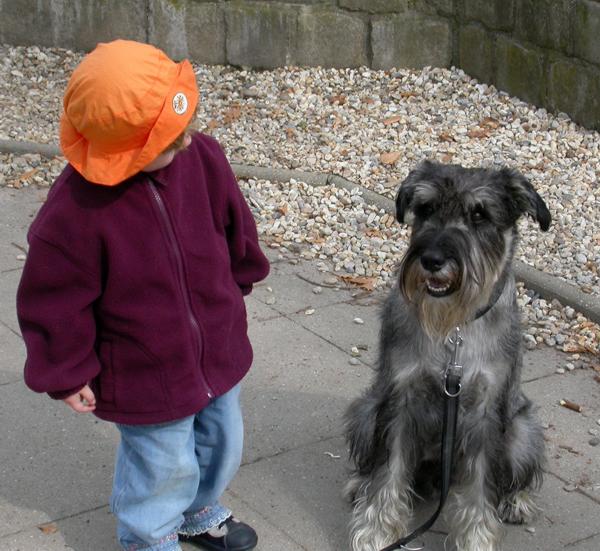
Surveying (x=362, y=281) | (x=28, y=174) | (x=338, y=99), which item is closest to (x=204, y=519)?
(x=362, y=281)

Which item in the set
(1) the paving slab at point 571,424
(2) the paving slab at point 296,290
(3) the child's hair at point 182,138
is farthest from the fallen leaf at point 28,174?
(3) the child's hair at point 182,138

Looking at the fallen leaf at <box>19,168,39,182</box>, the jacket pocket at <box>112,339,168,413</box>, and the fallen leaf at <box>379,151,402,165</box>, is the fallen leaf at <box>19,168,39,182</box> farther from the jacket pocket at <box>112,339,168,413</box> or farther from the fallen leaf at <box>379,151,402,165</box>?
the jacket pocket at <box>112,339,168,413</box>

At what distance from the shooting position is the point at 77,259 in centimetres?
342

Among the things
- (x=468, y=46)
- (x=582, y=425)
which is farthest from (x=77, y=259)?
(x=468, y=46)

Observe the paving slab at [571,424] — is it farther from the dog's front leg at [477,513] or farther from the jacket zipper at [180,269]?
the jacket zipper at [180,269]

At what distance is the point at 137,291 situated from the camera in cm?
351

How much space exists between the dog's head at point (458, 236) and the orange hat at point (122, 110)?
92 cm

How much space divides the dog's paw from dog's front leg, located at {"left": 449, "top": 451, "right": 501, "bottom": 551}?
0.21 metres

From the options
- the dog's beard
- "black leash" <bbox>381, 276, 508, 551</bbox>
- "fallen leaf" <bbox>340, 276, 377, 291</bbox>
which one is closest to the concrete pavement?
"fallen leaf" <bbox>340, 276, 377, 291</bbox>

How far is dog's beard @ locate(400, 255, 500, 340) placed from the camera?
12.3 feet

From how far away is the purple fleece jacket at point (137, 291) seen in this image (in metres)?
3.43

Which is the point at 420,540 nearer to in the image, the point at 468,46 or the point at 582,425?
the point at 582,425

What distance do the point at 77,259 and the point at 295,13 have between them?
21.0ft

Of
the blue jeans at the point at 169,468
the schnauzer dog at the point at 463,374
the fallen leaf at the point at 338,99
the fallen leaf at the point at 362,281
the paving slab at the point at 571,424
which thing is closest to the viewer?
the blue jeans at the point at 169,468
